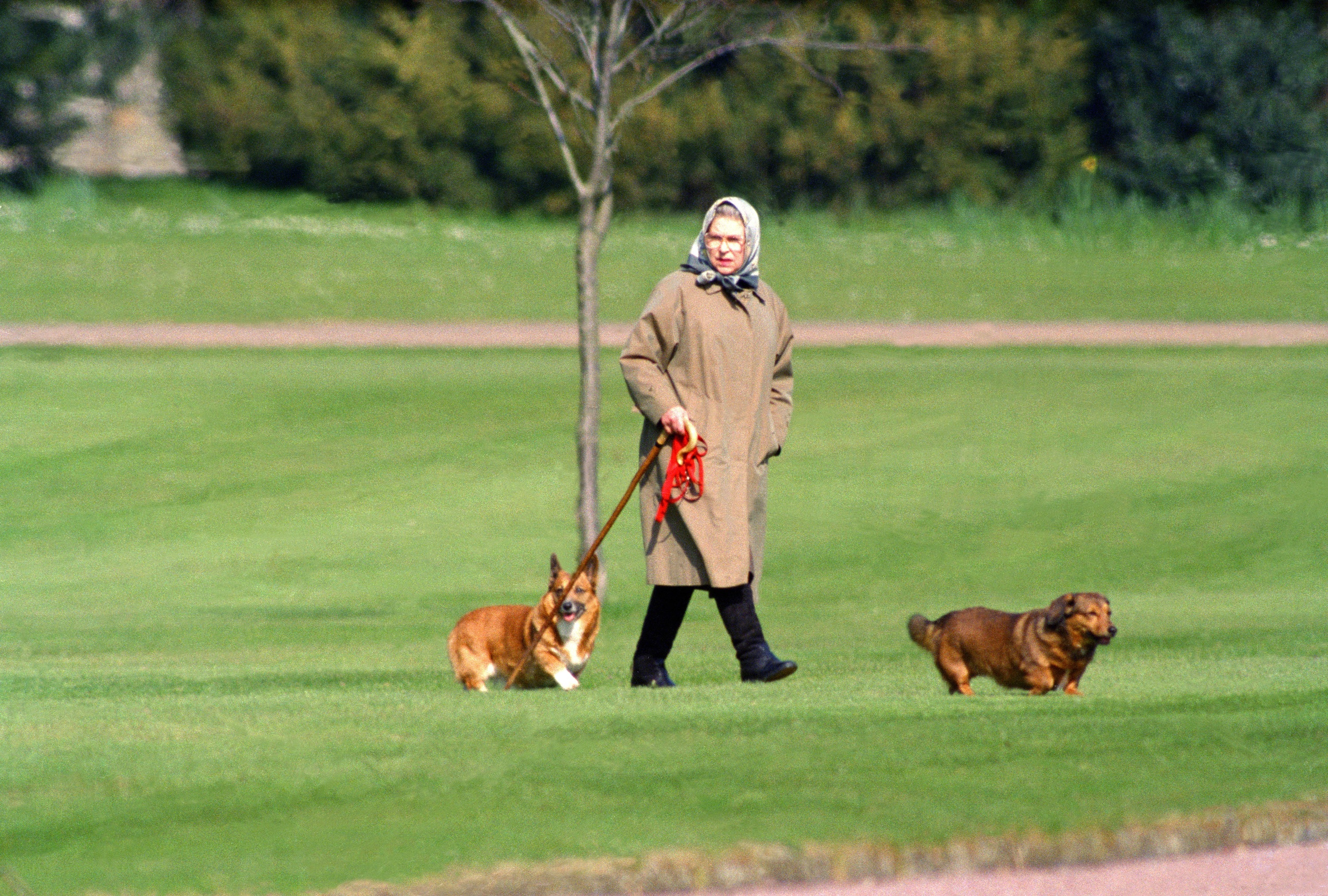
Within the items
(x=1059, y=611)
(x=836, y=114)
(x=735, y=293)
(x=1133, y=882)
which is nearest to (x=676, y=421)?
(x=735, y=293)

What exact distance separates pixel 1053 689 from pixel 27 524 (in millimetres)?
11108

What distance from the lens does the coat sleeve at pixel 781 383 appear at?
820 centimetres

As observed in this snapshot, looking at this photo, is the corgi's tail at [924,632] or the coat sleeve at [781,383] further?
the corgi's tail at [924,632]

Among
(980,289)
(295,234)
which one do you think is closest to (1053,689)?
(980,289)

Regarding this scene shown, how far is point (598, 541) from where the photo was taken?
26.8 feet

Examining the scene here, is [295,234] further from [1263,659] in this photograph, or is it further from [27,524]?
[1263,659]

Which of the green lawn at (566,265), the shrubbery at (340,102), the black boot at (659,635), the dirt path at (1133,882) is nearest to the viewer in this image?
the dirt path at (1133,882)

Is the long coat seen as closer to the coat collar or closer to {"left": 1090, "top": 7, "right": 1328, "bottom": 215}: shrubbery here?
the coat collar

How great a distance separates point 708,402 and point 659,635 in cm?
113

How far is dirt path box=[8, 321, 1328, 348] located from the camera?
2464cm

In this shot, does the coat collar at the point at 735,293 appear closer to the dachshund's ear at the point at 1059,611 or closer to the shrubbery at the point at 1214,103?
the dachshund's ear at the point at 1059,611

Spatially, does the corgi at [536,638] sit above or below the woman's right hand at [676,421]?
below

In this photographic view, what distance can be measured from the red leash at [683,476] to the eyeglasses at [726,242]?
718 mm

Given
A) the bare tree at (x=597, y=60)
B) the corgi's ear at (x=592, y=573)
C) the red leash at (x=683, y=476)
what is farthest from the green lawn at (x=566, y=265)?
the red leash at (x=683, y=476)
